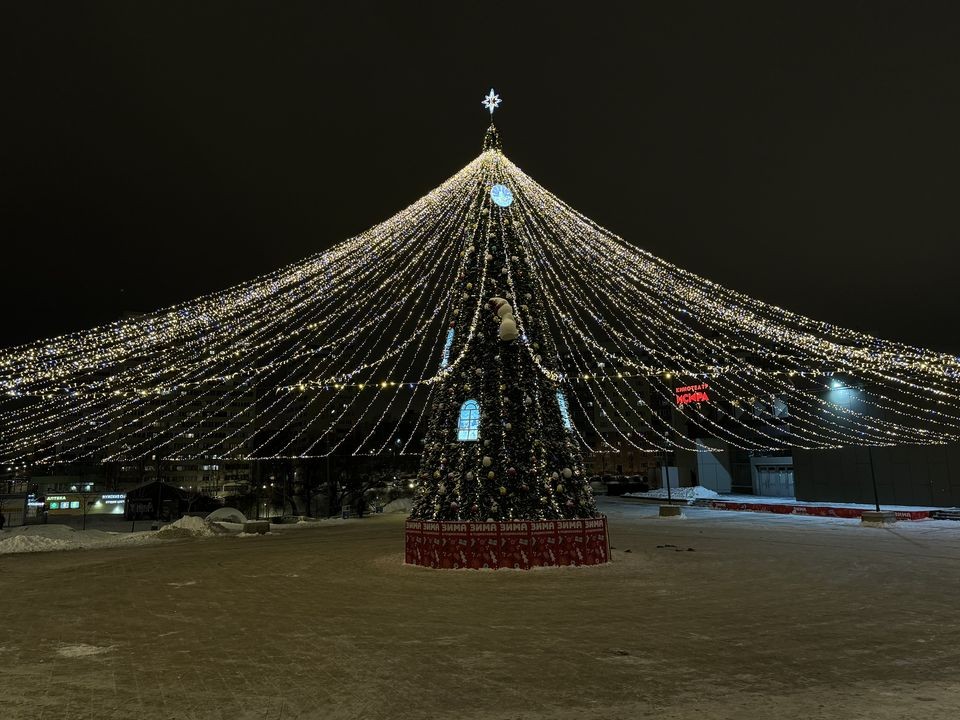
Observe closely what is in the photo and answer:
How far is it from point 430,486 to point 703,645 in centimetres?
757

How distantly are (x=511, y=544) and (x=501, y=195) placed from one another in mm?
7588

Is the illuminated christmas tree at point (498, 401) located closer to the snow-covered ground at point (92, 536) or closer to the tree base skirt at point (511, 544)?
the tree base skirt at point (511, 544)

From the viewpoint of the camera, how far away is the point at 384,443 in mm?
45281

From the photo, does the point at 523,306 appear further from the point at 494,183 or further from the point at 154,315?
the point at 154,315

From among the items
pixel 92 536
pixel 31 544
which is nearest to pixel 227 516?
pixel 92 536

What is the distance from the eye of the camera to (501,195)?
14.7 meters

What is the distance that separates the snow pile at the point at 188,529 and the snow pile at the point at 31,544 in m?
3.02

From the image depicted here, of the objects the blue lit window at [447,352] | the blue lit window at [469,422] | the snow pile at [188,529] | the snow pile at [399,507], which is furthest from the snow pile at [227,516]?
the blue lit window at [469,422]

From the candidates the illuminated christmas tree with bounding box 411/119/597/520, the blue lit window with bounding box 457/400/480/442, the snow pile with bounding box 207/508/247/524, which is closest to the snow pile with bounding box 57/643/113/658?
the illuminated christmas tree with bounding box 411/119/597/520

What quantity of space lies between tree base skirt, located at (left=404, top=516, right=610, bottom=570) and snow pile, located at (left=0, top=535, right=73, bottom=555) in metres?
14.4

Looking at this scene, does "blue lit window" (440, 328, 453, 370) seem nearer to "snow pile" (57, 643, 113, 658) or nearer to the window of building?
the window of building

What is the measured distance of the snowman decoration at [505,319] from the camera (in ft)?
43.7

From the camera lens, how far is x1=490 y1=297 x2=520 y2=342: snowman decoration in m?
13.3

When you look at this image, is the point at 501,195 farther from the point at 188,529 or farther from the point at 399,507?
the point at 399,507
